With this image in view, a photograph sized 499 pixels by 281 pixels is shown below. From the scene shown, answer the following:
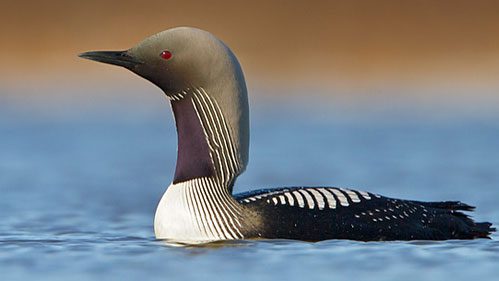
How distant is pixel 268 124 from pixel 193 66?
972 centimetres

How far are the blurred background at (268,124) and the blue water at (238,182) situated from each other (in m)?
0.02

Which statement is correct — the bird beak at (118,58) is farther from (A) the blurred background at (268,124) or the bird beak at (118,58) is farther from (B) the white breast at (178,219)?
(A) the blurred background at (268,124)

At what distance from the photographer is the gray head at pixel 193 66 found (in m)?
7.37

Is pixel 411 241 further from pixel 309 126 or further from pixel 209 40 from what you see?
pixel 309 126

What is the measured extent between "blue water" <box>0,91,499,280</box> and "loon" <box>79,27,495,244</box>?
0.08 meters

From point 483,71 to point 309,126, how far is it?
4.73 m

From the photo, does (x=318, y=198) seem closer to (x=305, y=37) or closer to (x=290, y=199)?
(x=290, y=199)

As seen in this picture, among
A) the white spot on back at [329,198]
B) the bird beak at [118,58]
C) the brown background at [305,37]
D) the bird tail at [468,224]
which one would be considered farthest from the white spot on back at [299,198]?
the brown background at [305,37]

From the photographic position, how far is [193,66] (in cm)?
740

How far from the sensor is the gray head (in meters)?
7.37

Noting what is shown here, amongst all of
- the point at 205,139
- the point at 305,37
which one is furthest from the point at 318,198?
the point at 305,37

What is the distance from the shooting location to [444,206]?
302 inches

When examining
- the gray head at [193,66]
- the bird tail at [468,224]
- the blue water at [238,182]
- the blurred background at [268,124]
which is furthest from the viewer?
the bird tail at [468,224]

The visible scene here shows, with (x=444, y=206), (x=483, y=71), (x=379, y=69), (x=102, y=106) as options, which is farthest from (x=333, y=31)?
(x=444, y=206)
